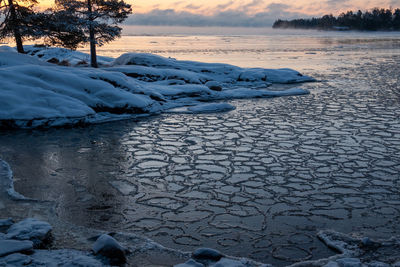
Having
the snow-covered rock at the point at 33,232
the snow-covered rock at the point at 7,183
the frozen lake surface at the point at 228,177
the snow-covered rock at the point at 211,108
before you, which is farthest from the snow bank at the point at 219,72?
the snow-covered rock at the point at 33,232

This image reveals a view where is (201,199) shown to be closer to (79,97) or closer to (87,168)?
(87,168)

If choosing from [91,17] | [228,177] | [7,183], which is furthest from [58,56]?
[228,177]

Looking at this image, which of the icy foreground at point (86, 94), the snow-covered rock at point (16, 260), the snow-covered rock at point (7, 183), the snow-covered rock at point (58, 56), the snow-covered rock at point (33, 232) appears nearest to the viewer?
the snow-covered rock at point (16, 260)

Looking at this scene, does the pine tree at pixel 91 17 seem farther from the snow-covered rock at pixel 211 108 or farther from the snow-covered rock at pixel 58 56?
the snow-covered rock at pixel 211 108

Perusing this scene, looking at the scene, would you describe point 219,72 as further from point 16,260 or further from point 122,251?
point 16,260

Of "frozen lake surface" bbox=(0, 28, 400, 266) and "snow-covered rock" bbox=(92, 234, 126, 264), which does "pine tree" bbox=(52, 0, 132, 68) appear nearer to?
"frozen lake surface" bbox=(0, 28, 400, 266)

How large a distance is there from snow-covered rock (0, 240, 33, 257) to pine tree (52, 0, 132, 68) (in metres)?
16.9

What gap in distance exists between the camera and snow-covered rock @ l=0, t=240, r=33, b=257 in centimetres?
353

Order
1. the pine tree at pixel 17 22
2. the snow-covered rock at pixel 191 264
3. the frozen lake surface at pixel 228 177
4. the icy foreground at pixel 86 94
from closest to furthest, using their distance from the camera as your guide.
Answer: the snow-covered rock at pixel 191 264, the frozen lake surface at pixel 228 177, the icy foreground at pixel 86 94, the pine tree at pixel 17 22

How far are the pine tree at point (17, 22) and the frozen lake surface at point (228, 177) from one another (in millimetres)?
11403

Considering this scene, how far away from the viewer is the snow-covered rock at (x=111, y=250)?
3600 millimetres

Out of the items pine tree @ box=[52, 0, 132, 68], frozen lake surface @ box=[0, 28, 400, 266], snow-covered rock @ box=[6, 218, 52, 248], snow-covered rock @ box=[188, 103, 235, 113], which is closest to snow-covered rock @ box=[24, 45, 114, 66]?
pine tree @ box=[52, 0, 132, 68]

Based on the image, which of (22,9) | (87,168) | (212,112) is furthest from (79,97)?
(22,9)

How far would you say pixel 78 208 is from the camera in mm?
4855
